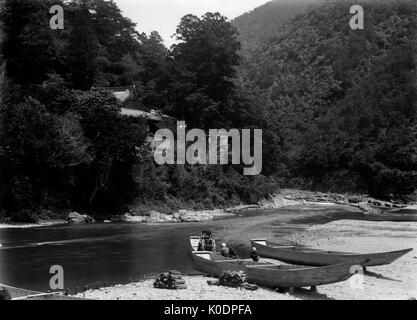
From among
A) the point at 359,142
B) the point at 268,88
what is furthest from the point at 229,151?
the point at 268,88

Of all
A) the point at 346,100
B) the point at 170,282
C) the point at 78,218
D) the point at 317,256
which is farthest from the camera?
the point at 346,100

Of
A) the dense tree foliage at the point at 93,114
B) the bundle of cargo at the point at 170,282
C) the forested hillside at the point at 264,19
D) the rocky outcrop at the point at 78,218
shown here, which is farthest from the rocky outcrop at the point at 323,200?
the forested hillside at the point at 264,19

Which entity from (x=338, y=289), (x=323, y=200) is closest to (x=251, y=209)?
(x=323, y=200)

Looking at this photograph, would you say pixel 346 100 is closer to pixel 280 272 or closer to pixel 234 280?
pixel 234 280

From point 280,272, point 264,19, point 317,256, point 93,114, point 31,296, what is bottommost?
point 317,256

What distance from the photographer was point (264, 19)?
611 ft

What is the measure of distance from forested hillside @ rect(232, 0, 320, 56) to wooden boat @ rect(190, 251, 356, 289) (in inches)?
6077

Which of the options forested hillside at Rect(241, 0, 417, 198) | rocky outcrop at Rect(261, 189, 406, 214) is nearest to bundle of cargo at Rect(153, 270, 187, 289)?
rocky outcrop at Rect(261, 189, 406, 214)

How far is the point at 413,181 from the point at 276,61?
207 ft

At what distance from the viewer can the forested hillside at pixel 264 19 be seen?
176 m

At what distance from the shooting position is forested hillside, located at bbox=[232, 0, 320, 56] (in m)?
176

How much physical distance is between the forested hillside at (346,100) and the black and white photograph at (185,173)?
35 cm

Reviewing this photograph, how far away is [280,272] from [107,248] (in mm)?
12282

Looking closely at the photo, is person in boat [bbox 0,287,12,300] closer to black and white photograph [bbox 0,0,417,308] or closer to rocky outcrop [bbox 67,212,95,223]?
black and white photograph [bbox 0,0,417,308]
